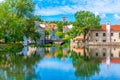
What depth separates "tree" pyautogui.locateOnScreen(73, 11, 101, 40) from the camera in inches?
3233

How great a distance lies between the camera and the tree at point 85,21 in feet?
269

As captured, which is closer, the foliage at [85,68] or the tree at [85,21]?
the foliage at [85,68]

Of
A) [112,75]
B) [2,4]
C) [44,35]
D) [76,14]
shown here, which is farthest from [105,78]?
[44,35]

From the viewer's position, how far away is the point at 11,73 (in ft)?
74.0

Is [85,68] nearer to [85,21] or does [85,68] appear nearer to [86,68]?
[86,68]

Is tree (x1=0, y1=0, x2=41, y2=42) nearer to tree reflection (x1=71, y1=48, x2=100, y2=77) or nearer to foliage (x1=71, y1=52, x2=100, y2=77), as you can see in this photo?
tree reflection (x1=71, y1=48, x2=100, y2=77)

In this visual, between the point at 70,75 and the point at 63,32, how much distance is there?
9560 cm

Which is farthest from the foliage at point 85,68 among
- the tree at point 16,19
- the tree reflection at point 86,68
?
the tree at point 16,19

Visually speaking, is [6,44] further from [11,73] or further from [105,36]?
[105,36]

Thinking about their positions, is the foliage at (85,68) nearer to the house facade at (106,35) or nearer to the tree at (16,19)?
the tree at (16,19)

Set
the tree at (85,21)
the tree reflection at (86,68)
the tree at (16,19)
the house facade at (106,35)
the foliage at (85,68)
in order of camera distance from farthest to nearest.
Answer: the house facade at (106,35) → the tree at (85,21) → the tree at (16,19) → the tree reflection at (86,68) → the foliage at (85,68)

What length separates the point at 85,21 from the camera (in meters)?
82.7

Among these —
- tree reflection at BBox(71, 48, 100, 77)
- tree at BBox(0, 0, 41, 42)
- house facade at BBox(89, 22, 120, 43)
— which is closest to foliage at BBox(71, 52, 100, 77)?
tree reflection at BBox(71, 48, 100, 77)

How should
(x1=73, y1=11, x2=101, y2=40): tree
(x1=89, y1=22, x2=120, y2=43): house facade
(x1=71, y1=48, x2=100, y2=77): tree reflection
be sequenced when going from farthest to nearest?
(x1=89, y1=22, x2=120, y2=43): house facade < (x1=73, y1=11, x2=101, y2=40): tree < (x1=71, y1=48, x2=100, y2=77): tree reflection
